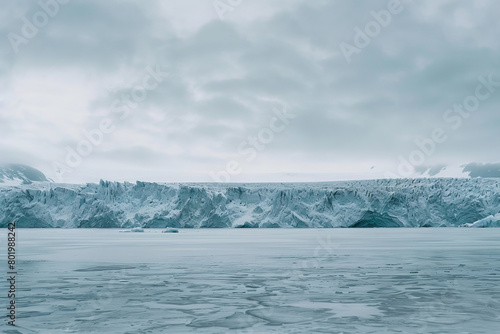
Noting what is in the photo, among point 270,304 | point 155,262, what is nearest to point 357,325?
point 270,304

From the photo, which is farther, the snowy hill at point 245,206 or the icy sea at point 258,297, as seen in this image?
the snowy hill at point 245,206

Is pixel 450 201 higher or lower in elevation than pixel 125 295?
higher

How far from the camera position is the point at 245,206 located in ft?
120

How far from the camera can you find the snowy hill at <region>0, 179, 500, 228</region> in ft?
116

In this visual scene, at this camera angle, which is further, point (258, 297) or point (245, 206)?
point (245, 206)

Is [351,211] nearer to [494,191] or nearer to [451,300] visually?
[494,191]

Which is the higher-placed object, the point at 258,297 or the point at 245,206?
the point at 245,206

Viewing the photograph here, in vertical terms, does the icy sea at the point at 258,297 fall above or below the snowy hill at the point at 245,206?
below

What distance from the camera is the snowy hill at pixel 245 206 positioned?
35.2 metres

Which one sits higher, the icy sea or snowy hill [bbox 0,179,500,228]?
snowy hill [bbox 0,179,500,228]

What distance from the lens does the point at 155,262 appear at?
1139cm

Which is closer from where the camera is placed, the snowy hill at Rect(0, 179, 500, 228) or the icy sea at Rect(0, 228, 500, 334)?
the icy sea at Rect(0, 228, 500, 334)

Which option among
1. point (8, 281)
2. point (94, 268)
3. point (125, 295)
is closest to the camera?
point (125, 295)

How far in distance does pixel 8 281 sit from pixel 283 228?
2954 cm
